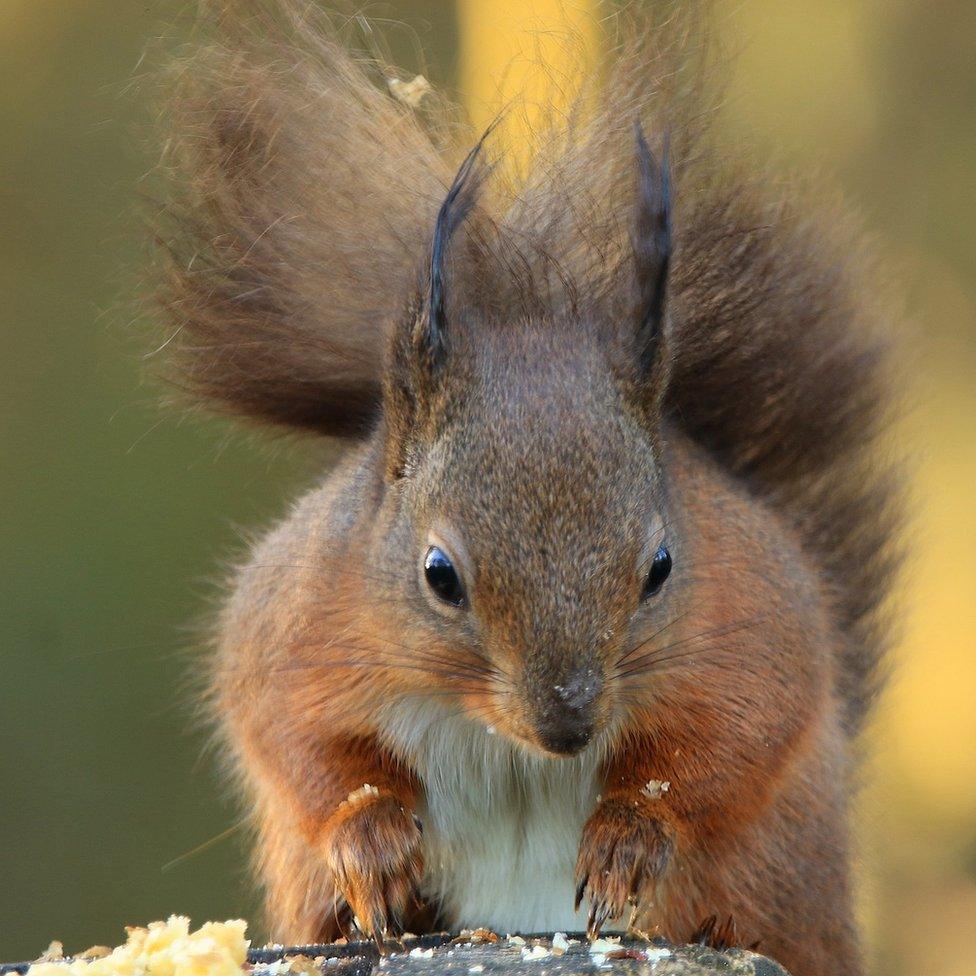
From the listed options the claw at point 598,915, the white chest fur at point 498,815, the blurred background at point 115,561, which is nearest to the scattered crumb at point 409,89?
the white chest fur at point 498,815

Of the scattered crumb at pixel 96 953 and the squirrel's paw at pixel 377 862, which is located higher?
the squirrel's paw at pixel 377 862

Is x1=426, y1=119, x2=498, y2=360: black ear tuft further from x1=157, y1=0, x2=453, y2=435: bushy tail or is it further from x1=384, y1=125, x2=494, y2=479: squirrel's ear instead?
x1=157, y1=0, x2=453, y2=435: bushy tail

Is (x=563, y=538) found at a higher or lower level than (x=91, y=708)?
higher

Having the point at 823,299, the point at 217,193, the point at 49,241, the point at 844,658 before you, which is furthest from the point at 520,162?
the point at 49,241

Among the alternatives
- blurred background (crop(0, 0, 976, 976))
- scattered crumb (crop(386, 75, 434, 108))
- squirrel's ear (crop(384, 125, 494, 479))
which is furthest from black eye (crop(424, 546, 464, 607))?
blurred background (crop(0, 0, 976, 976))

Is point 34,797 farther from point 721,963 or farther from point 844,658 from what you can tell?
point 721,963

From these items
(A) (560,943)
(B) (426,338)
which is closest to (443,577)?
(B) (426,338)

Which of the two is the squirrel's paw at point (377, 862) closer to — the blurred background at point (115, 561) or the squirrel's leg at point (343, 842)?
the squirrel's leg at point (343, 842)

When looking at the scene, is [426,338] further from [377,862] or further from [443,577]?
[377,862]
